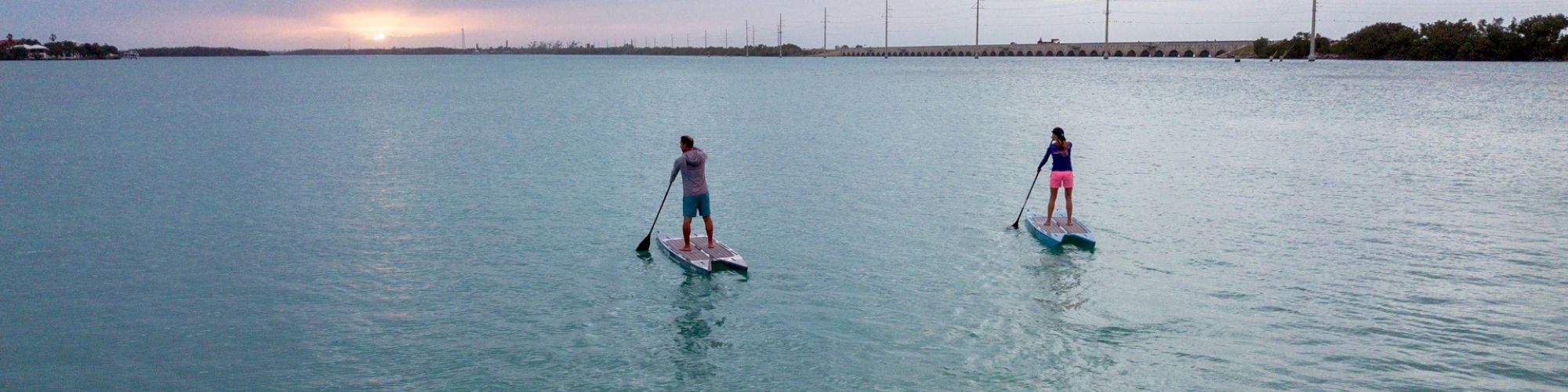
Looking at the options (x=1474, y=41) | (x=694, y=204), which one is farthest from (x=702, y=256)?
(x=1474, y=41)

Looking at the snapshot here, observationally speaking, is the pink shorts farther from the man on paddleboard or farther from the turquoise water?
the man on paddleboard

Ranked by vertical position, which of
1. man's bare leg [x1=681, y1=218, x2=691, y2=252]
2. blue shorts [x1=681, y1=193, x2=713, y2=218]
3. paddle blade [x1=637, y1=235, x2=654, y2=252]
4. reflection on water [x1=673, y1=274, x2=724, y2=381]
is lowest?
reflection on water [x1=673, y1=274, x2=724, y2=381]

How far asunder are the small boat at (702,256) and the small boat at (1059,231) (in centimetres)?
559

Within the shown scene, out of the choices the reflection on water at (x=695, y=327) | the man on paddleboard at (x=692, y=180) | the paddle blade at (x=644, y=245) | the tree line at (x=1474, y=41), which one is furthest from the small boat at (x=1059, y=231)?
the tree line at (x=1474, y=41)

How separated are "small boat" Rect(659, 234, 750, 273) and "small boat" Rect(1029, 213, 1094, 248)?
5.59 m

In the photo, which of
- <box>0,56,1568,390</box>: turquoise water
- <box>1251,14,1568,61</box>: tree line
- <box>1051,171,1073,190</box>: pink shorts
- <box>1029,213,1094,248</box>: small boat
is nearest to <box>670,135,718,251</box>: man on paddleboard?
<box>0,56,1568,390</box>: turquoise water

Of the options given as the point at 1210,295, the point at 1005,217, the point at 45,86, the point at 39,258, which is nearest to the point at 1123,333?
Answer: the point at 1210,295

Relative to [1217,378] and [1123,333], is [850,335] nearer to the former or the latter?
[1123,333]

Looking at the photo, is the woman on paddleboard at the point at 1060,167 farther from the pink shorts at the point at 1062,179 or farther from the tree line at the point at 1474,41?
the tree line at the point at 1474,41

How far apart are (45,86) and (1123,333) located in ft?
393

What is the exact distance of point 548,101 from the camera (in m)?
76.4

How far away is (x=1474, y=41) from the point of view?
17838cm

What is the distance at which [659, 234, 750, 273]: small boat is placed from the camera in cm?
1689

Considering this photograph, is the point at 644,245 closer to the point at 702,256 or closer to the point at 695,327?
the point at 702,256
